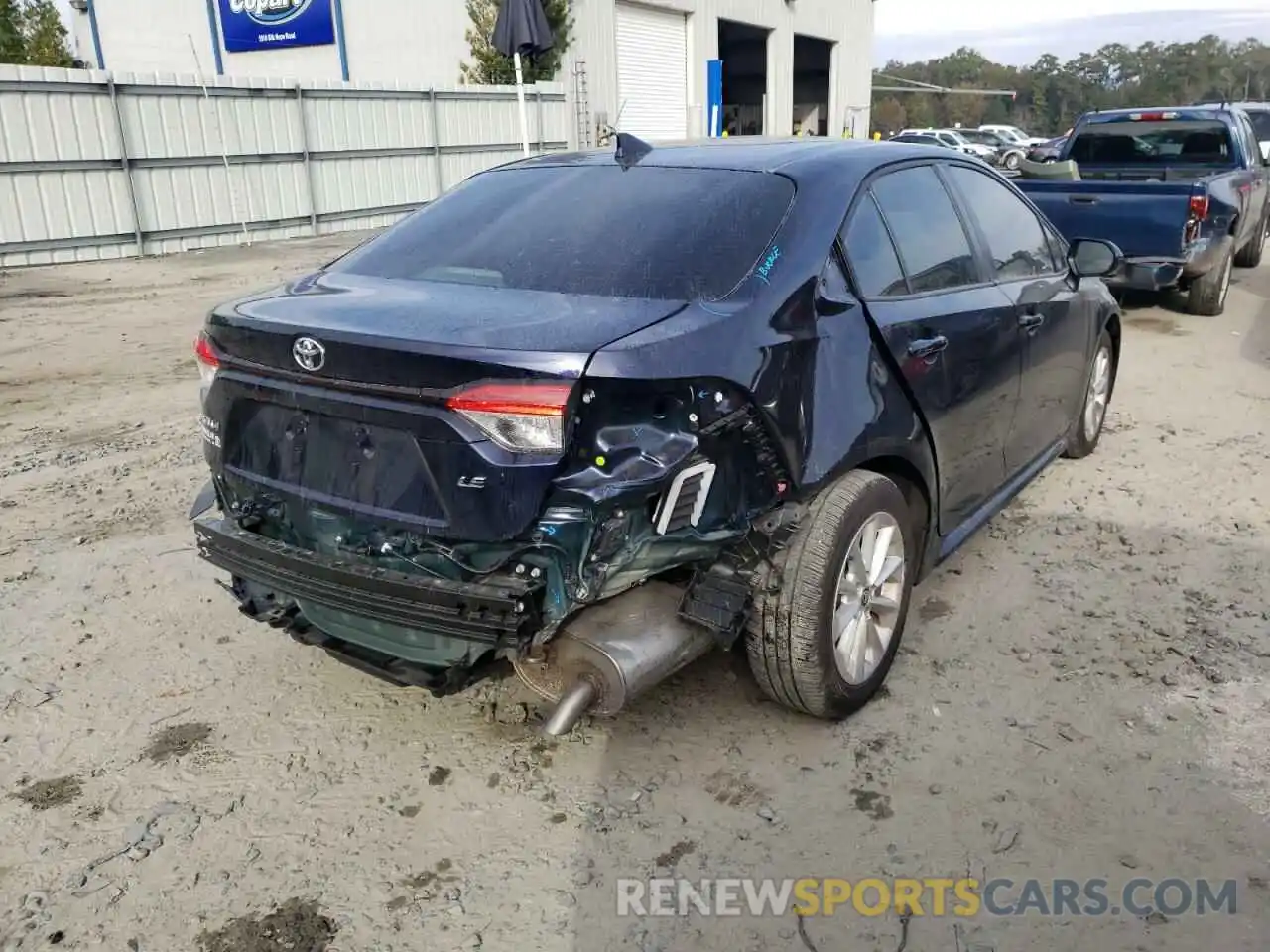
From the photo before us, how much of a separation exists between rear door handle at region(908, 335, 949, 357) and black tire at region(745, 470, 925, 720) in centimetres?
45

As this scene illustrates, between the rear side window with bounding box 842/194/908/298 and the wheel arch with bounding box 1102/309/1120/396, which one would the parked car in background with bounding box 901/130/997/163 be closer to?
the wheel arch with bounding box 1102/309/1120/396

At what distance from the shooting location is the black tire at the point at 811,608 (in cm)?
290

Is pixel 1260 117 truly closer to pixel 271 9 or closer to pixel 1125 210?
pixel 1125 210

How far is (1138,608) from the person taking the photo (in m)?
3.90

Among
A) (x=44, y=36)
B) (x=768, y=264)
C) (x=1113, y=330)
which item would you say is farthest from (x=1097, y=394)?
(x=44, y=36)

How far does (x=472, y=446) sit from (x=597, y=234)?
1.03m

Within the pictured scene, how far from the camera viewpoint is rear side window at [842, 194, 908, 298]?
320 cm

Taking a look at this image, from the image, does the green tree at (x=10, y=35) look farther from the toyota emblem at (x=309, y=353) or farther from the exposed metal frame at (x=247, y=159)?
the toyota emblem at (x=309, y=353)

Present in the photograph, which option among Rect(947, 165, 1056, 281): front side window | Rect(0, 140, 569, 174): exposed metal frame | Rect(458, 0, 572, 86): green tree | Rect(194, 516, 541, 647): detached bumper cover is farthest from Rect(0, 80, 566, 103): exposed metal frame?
Rect(947, 165, 1056, 281): front side window

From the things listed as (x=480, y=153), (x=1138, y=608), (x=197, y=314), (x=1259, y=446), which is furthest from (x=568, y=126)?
(x=1138, y=608)

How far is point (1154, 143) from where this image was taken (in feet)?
35.7

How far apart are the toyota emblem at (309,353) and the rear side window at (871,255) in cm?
158

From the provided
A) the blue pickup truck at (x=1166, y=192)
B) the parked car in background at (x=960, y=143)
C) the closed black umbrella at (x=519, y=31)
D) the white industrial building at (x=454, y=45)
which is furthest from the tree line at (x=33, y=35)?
the blue pickup truck at (x=1166, y=192)

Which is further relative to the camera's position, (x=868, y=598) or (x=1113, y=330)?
(x=1113, y=330)
